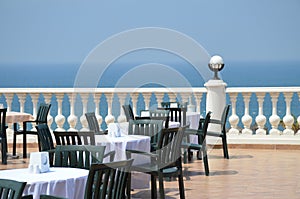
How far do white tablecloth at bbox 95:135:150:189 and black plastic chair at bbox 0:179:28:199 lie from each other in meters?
3.35

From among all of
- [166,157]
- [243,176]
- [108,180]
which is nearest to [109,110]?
[243,176]

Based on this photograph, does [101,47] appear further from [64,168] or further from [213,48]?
[213,48]

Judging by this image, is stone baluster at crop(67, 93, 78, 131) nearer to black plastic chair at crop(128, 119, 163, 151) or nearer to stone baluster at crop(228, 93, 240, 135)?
stone baluster at crop(228, 93, 240, 135)

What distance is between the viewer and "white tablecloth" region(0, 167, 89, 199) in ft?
18.2

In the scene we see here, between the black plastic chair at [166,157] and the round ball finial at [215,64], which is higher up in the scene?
the round ball finial at [215,64]

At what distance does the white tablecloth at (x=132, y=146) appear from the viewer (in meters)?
8.14

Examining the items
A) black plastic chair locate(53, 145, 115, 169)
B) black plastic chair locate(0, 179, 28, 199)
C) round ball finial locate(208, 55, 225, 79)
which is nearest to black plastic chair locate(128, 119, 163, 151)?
black plastic chair locate(53, 145, 115, 169)

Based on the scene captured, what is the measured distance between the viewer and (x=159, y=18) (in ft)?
263

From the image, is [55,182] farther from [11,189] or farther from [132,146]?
[132,146]

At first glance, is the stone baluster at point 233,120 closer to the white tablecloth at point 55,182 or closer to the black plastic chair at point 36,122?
the black plastic chair at point 36,122

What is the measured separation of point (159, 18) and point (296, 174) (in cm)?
7107

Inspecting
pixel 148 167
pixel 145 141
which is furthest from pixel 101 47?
pixel 148 167

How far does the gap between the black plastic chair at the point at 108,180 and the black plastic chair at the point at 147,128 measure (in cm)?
348

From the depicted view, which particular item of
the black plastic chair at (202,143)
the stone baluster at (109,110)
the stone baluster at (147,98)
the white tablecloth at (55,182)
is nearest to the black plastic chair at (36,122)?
the stone baluster at (109,110)
